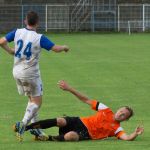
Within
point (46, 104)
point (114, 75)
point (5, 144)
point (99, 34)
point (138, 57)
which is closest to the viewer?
point (5, 144)

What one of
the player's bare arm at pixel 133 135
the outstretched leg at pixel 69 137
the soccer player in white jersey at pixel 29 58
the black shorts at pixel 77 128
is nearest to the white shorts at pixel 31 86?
the soccer player in white jersey at pixel 29 58

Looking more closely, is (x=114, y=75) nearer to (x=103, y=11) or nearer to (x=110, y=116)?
(x=110, y=116)

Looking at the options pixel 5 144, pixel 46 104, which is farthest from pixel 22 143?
pixel 46 104

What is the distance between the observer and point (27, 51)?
34.9ft

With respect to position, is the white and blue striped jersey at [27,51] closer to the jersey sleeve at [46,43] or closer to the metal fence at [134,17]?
the jersey sleeve at [46,43]

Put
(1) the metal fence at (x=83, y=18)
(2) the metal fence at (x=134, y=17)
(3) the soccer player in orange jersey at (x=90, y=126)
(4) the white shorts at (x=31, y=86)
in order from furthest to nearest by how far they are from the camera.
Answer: (2) the metal fence at (x=134, y=17), (1) the metal fence at (x=83, y=18), (4) the white shorts at (x=31, y=86), (3) the soccer player in orange jersey at (x=90, y=126)

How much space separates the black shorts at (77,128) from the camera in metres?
10.7

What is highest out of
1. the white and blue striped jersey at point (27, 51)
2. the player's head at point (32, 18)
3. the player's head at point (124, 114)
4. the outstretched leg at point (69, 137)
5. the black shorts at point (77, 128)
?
the player's head at point (32, 18)

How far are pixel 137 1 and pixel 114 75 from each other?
3190 cm

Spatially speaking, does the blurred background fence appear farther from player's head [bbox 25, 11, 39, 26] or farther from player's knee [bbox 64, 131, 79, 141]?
player's knee [bbox 64, 131, 79, 141]

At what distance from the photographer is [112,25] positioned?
49.2 meters

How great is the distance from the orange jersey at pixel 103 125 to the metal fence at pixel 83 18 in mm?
38147


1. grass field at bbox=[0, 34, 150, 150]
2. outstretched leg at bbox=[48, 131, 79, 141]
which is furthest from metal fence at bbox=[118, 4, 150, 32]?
outstretched leg at bbox=[48, 131, 79, 141]

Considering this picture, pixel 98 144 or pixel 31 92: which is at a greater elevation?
pixel 31 92
